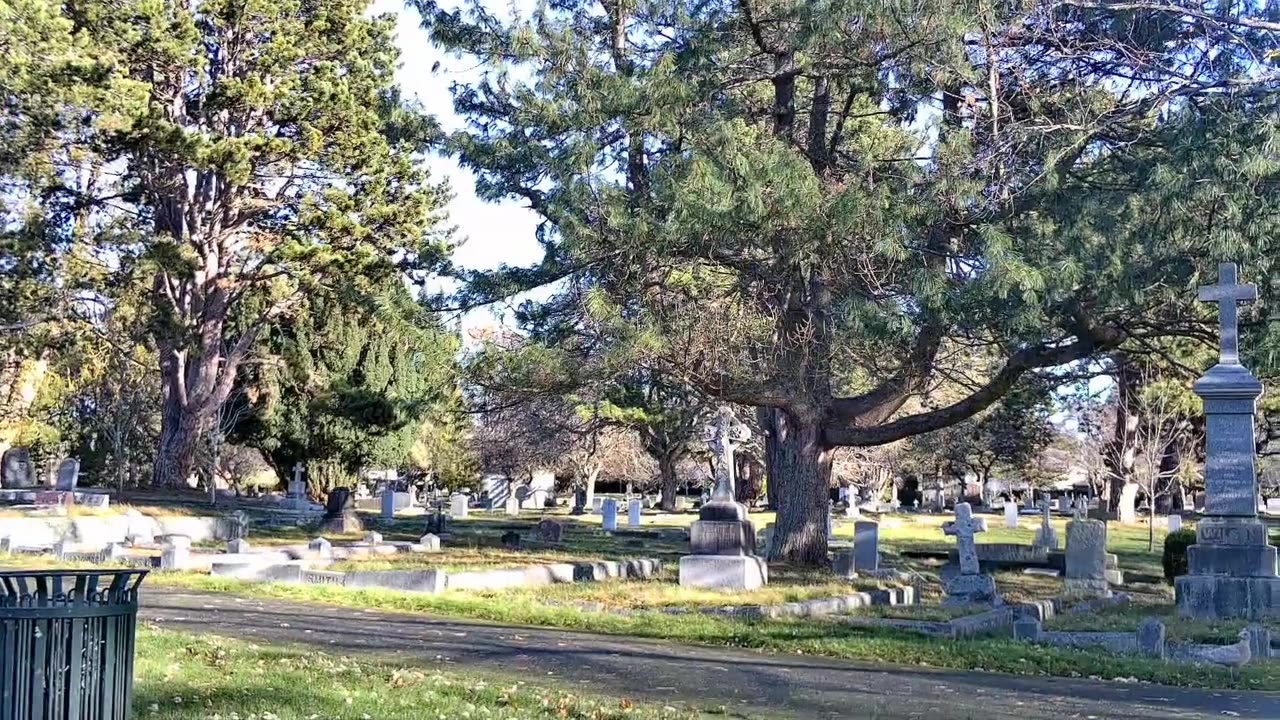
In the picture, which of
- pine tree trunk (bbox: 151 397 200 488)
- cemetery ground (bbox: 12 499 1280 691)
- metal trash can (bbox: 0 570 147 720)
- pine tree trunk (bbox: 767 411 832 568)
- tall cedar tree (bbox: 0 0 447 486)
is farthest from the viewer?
pine tree trunk (bbox: 151 397 200 488)

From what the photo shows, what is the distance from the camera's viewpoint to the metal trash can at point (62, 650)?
5.00m

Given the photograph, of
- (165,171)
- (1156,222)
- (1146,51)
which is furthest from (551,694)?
(165,171)

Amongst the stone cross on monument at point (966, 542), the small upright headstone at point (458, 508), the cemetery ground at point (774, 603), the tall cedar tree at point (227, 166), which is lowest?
the small upright headstone at point (458, 508)

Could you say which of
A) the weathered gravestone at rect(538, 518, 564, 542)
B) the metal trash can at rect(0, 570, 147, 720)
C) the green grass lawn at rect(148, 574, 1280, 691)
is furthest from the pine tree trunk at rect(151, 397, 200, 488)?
the metal trash can at rect(0, 570, 147, 720)

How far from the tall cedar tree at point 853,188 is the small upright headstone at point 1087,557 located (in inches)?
110

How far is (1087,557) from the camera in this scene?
65.6ft

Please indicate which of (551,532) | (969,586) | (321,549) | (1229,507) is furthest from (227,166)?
(1229,507)

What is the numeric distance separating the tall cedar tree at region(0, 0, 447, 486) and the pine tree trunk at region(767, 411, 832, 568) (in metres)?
15.1

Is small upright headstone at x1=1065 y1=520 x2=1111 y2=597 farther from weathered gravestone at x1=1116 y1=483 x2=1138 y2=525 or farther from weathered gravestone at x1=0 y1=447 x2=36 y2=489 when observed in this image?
weathered gravestone at x1=0 y1=447 x2=36 y2=489

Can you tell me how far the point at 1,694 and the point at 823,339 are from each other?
14269mm

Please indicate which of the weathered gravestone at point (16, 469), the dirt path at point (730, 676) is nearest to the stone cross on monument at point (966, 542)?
the dirt path at point (730, 676)

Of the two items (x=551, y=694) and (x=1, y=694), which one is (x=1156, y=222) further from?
(x=1, y=694)

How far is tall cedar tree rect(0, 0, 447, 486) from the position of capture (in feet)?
107

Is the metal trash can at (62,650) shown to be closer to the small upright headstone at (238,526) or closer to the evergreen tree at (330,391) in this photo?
the small upright headstone at (238,526)
